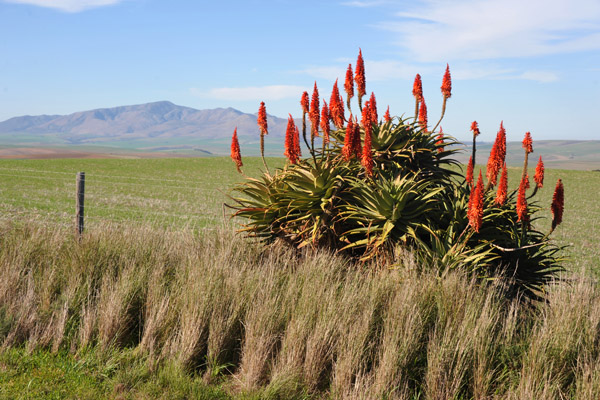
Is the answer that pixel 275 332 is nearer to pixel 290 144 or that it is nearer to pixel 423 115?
pixel 290 144

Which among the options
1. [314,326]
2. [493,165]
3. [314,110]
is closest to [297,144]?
[314,110]

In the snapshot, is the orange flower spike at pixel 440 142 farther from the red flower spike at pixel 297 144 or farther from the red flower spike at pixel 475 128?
the red flower spike at pixel 297 144

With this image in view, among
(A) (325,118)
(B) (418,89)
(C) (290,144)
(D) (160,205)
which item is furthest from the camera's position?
(D) (160,205)

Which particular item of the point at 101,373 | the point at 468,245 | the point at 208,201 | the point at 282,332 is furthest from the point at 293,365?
the point at 208,201

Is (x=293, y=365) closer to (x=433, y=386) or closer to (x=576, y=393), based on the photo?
(x=433, y=386)

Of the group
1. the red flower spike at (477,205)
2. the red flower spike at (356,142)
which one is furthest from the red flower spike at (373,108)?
the red flower spike at (477,205)

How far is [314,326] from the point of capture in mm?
4273

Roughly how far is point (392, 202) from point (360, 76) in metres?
1.69

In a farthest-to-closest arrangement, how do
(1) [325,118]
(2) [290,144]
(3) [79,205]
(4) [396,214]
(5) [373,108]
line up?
(3) [79,205] < (5) [373,108] < (2) [290,144] < (1) [325,118] < (4) [396,214]

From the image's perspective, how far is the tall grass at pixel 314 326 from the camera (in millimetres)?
3719

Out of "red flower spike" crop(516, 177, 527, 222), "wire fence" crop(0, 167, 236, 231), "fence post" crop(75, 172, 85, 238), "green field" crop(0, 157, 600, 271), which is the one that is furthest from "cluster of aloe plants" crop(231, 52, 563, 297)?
"wire fence" crop(0, 167, 236, 231)

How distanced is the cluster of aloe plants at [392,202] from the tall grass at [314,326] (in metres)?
0.28

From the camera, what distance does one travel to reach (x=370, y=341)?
4066mm

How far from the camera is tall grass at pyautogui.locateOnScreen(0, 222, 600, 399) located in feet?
12.2
